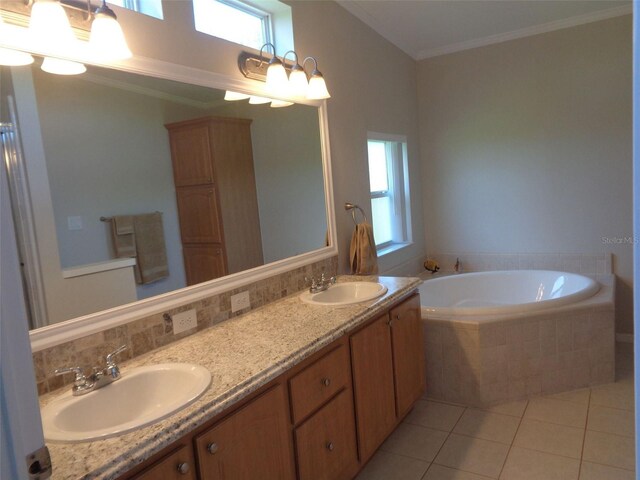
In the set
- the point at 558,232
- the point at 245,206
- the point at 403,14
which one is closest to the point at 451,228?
the point at 558,232

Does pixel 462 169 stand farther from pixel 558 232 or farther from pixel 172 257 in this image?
pixel 172 257

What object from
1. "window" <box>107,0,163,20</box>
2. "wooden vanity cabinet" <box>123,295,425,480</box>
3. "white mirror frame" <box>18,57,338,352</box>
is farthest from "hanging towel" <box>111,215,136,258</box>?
"window" <box>107,0,163,20</box>

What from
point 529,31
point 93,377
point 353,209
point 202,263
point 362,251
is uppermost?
point 529,31

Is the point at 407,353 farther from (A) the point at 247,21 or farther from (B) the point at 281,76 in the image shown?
(A) the point at 247,21

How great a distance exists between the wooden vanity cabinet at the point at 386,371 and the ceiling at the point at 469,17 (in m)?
2.03

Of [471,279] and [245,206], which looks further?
[471,279]

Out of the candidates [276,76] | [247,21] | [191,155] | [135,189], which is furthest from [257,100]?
[135,189]

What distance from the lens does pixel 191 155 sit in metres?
1.88

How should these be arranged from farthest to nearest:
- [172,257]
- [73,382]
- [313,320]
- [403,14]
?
[403,14] → [313,320] → [172,257] → [73,382]

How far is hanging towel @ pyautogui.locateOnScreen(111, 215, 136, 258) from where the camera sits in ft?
5.23

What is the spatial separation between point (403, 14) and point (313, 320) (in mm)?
2429

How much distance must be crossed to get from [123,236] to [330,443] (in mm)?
1140

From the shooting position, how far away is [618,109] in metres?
3.44

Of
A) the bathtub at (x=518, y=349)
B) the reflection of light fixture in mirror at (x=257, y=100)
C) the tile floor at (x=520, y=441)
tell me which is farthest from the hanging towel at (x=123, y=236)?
the bathtub at (x=518, y=349)
